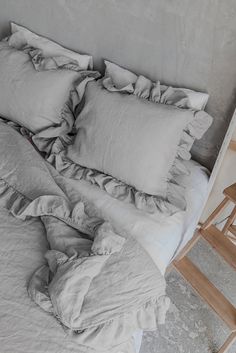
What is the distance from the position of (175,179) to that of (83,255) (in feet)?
1.67

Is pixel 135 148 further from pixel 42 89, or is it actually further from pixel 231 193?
pixel 42 89

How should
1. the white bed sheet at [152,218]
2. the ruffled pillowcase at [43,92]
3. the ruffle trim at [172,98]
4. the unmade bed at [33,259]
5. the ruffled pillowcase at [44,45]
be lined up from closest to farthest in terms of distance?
1. the unmade bed at [33,259]
2. the white bed sheet at [152,218]
3. the ruffle trim at [172,98]
4. the ruffled pillowcase at [43,92]
5. the ruffled pillowcase at [44,45]

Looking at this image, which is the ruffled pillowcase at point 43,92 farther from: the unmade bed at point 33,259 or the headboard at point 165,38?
the unmade bed at point 33,259

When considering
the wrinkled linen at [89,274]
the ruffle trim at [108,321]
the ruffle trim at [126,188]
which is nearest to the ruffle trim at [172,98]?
the ruffle trim at [126,188]

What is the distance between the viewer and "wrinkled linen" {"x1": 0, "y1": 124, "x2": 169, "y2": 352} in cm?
82

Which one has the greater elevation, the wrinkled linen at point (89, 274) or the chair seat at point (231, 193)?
the chair seat at point (231, 193)

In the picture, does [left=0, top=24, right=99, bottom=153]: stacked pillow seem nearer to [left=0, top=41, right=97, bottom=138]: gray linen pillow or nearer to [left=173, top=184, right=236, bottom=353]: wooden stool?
[left=0, top=41, right=97, bottom=138]: gray linen pillow

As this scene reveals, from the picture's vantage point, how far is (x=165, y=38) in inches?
49.7

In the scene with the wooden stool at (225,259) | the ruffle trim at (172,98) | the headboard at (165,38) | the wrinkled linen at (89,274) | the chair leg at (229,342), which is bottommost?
the chair leg at (229,342)

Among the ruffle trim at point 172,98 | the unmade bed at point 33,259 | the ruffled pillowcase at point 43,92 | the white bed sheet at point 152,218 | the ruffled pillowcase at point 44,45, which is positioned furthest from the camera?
the ruffled pillowcase at point 44,45

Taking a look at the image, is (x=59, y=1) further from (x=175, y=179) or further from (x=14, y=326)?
(x=14, y=326)

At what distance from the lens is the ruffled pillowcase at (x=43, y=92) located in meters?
1.36

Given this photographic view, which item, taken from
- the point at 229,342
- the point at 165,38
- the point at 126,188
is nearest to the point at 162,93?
the point at 165,38

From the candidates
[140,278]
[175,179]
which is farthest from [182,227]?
[140,278]
